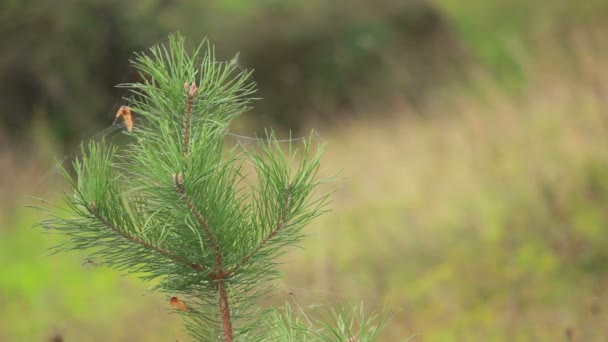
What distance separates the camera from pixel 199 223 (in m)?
1.16

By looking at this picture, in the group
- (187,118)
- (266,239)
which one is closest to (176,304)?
(266,239)

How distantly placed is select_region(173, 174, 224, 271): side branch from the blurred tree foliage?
6404 mm

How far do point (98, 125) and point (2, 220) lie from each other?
166 centimetres

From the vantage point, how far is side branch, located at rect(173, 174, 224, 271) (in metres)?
1.08

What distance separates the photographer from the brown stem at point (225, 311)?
3.97 ft

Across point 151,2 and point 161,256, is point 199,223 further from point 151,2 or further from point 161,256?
point 151,2

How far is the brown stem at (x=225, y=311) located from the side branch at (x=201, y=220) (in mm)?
41

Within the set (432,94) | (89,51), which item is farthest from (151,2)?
(432,94)

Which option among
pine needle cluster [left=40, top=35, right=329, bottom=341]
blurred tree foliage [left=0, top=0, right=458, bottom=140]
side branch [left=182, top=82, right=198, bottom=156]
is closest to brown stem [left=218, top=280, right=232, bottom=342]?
pine needle cluster [left=40, top=35, right=329, bottom=341]

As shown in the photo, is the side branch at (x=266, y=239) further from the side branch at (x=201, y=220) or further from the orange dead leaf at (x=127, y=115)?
the orange dead leaf at (x=127, y=115)

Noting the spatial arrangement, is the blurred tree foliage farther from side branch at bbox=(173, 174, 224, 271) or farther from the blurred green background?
side branch at bbox=(173, 174, 224, 271)

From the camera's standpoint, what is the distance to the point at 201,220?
3.79 ft

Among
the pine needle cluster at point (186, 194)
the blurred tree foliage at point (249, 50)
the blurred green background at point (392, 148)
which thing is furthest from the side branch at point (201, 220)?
the blurred tree foliage at point (249, 50)

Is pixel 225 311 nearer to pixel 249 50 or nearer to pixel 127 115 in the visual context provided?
pixel 127 115
